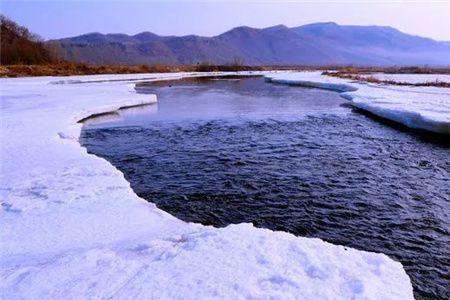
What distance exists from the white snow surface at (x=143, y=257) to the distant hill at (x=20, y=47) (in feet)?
176

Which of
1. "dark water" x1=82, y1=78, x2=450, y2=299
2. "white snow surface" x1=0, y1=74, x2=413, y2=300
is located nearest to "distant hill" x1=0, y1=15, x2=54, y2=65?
"dark water" x1=82, y1=78, x2=450, y2=299

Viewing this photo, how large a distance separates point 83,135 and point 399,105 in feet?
41.5

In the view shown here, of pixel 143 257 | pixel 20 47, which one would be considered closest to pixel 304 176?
pixel 143 257

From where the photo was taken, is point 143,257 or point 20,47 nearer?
point 143,257

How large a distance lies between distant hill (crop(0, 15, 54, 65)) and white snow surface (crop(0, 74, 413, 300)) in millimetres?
53511

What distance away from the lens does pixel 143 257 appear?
466cm

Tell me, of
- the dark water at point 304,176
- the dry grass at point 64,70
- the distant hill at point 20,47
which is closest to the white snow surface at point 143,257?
the dark water at point 304,176

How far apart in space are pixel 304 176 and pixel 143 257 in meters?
5.43

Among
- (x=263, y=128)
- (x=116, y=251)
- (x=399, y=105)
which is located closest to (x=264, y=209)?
(x=116, y=251)

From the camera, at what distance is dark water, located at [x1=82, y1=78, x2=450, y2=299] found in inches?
254

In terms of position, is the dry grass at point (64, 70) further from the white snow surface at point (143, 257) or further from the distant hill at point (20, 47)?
the white snow surface at point (143, 257)

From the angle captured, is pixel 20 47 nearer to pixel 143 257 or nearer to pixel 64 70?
pixel 64 70

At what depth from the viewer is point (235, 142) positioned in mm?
12773

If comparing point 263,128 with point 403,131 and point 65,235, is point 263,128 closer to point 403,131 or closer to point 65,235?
point 403,131
